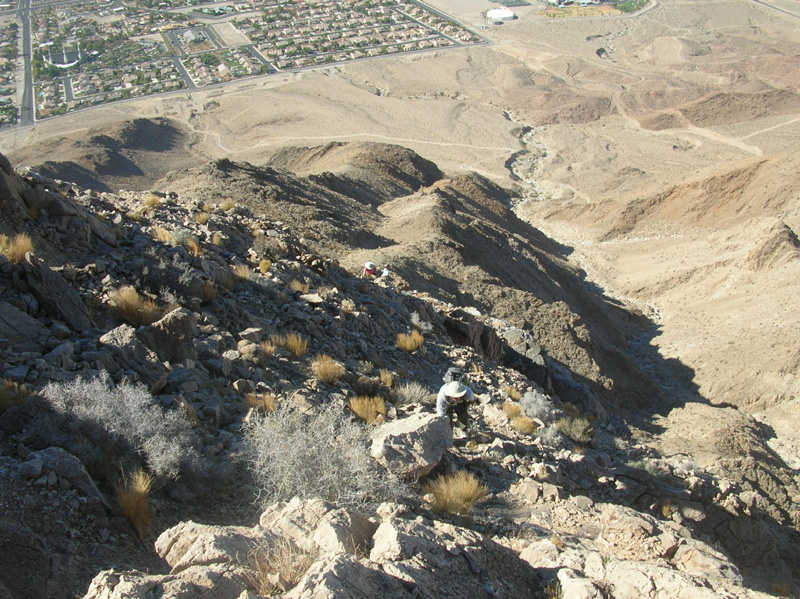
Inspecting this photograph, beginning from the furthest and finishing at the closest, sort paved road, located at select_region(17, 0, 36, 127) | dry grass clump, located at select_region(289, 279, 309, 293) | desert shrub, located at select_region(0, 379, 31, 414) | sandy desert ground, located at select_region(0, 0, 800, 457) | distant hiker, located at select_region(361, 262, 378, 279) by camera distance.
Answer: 1. paved road, located at select_region(17, 0, 36, 127)
2. sandy desert ground, located at select_region(0, 0, 800, 457)
3. distant hiker, located at select_region(361, 262, 378, 279)
4. dry grass clump, located at select_region(289, 279, 309, 293)
5. desert shrub, located at select_region(0, 379, 31, 414)

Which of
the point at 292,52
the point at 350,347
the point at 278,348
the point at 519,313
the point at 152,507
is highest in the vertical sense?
the point at 152,507

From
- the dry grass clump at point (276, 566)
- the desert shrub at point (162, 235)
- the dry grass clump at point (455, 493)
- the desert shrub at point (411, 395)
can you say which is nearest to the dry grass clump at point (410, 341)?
the desert shrub at point (411, 395)

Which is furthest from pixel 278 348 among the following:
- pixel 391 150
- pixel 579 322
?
pixel 391 150

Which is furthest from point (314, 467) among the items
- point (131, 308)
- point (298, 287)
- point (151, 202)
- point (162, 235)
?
point (151, 202)

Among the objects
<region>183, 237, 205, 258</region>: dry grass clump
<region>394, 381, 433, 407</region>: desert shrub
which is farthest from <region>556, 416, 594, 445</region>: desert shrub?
<region>183, 237, 205, 258</region>: dry grass clump

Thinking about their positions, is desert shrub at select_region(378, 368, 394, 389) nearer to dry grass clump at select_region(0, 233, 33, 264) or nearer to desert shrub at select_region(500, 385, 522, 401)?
desert shrub at select_region(500, 385, 522, 401)

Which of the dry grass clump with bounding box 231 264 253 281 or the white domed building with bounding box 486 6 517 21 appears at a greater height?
the dry grass clump with bounding box 231 264 253 281

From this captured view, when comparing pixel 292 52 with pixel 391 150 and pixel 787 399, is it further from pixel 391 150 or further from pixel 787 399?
pixel 787 399
